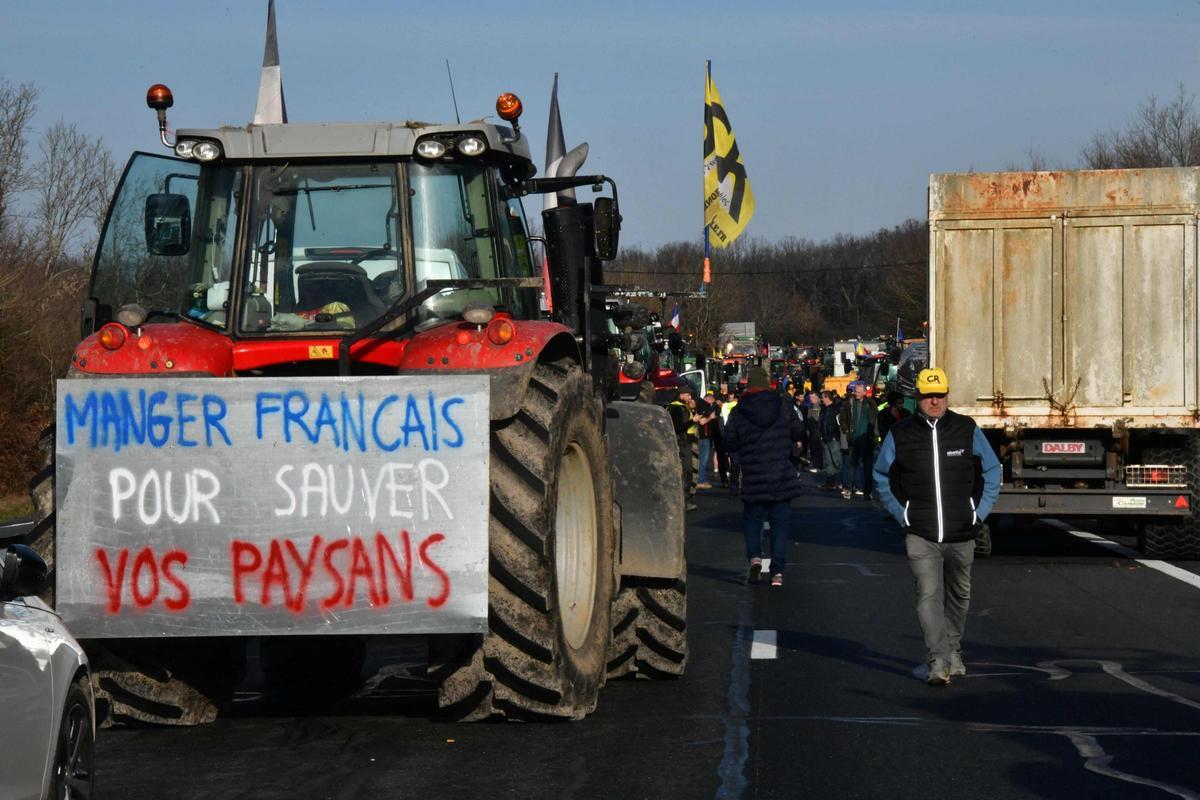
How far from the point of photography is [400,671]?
422 inches

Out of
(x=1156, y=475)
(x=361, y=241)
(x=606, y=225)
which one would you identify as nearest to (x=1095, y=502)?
(x=1156, y=475)

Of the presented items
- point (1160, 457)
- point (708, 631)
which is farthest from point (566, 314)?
point (1160, 457)

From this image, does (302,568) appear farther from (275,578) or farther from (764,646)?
(764,646)

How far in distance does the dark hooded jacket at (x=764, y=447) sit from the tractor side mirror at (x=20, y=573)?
10.5m

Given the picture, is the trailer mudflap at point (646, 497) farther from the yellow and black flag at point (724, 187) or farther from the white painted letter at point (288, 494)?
the yellow and black flag at point (724, 187)

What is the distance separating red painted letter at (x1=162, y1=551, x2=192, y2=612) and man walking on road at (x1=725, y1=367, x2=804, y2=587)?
28.1ft

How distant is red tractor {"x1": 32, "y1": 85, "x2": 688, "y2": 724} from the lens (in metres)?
7.67

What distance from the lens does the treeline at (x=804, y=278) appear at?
11962 cm

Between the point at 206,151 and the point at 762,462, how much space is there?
8.01 meters

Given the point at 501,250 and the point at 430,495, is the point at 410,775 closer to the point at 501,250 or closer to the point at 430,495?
the point at 430,495

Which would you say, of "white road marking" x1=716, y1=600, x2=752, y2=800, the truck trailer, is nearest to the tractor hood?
"white road marking" x1=716, y1=600, x2=752, y2=800

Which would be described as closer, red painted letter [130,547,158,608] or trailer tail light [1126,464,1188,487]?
red painted letter [130,547,158,608]

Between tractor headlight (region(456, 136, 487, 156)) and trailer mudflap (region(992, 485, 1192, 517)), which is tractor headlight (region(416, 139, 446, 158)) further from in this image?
trailer mudflap (region(992, 485, 1192, 517))

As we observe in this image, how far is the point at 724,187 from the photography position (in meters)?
35.0
